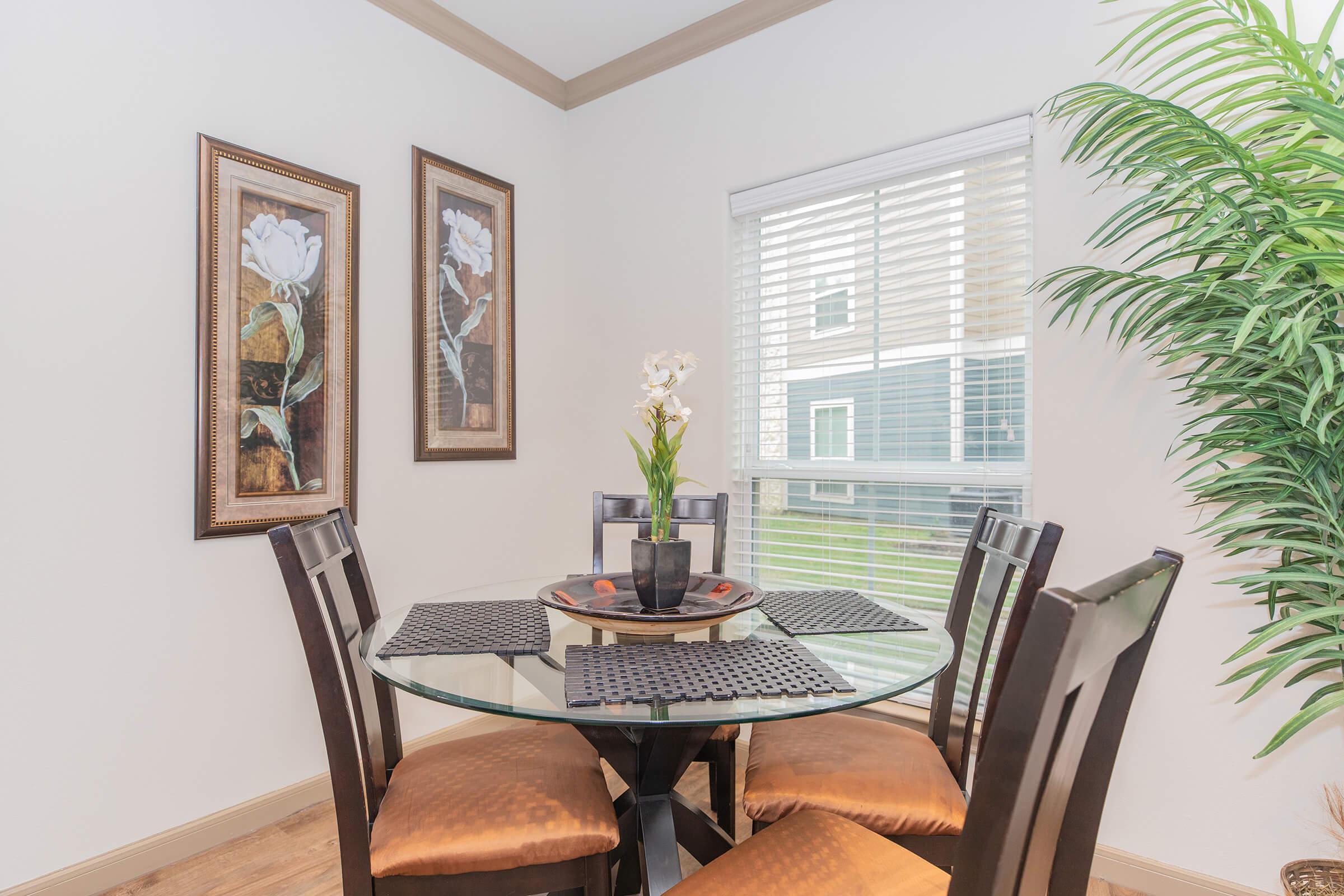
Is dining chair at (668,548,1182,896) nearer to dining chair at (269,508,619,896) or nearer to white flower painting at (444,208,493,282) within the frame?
dining chair at (269,508,619,896)

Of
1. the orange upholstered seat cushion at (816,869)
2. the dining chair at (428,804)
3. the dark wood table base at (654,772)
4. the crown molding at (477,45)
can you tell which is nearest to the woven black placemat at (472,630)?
the dining chair at (428,804)

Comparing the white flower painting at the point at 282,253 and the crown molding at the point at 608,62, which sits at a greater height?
the crown molding at the point at 608,62

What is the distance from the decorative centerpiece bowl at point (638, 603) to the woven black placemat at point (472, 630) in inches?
2.7

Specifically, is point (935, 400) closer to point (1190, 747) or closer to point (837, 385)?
point (837, 385)

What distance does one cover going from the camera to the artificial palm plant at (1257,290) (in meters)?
1.34

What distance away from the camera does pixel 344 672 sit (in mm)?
1395

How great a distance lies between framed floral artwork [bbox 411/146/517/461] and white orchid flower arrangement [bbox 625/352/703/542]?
1398mm

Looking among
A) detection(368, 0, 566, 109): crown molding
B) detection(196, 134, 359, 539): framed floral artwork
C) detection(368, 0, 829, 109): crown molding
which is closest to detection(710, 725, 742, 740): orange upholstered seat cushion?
detection(196, 134, 359, 539): framed floral artwork

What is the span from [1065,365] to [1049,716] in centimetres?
172

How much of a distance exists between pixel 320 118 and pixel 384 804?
7.26ft

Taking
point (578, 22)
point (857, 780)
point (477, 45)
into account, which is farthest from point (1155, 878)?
point (477, 45)

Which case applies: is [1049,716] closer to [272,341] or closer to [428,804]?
[428,804]

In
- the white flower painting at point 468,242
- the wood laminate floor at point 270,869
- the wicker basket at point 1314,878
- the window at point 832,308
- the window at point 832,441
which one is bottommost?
the wood laminate floor at point 270,869

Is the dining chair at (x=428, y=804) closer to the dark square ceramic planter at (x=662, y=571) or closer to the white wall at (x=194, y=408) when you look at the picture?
the dark square ceramic planter at (x=662, y=571)
